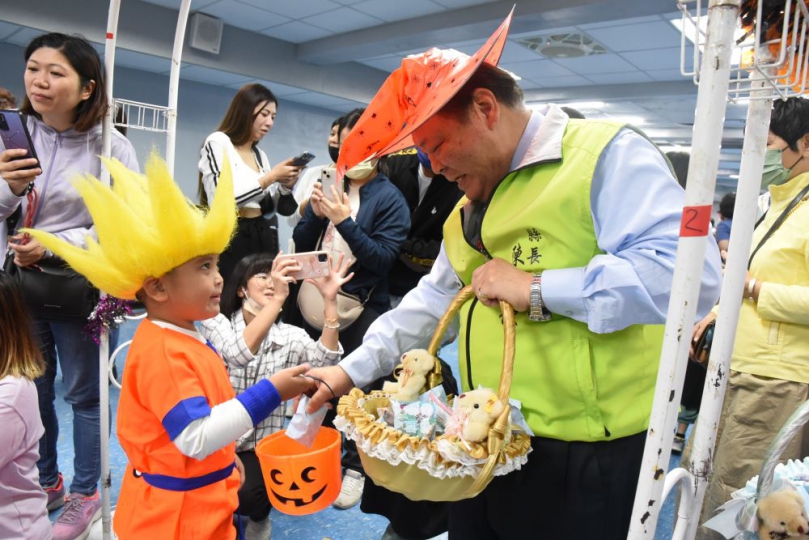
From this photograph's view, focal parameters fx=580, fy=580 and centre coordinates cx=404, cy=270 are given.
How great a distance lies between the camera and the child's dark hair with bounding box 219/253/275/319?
2293 mm

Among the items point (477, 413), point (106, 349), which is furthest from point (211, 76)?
point (477, 413)

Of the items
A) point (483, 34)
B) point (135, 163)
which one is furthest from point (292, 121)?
point (135, 163)

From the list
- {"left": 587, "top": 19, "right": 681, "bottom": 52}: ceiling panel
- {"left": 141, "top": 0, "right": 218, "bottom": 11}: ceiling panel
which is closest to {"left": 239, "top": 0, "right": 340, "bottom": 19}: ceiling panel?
{"left": 141, "top": 0, "right": 218, "bottom": 11}: ceiling panel

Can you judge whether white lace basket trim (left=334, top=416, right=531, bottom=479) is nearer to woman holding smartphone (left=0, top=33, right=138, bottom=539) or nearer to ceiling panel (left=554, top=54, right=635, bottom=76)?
woman holding smartphone (left=0, top=33, right=138, bottom=539)

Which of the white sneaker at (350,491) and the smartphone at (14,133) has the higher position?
the smartphone at (14,133)

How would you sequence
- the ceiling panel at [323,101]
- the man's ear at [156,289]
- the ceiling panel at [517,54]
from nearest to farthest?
the man's ear at [156,289], the ceiling panel at [517,54], the ceiling panel at [323,101]

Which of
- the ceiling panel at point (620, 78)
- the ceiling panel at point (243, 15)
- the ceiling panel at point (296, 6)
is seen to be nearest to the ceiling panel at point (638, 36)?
the ceiling panel at point (620, 78)

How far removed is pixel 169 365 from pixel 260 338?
2.22 feet

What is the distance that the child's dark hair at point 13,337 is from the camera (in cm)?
147

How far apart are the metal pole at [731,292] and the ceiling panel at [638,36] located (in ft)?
17.1

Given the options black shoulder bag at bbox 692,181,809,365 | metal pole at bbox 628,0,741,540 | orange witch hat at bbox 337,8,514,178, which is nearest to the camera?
metal pole at bbox 628,0,741,540

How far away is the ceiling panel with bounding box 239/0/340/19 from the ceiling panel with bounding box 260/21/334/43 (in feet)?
1.19

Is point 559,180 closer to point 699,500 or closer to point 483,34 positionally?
point 699,500

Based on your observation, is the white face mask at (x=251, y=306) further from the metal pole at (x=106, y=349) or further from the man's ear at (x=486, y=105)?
the man's ear at (x=486, y=105)
